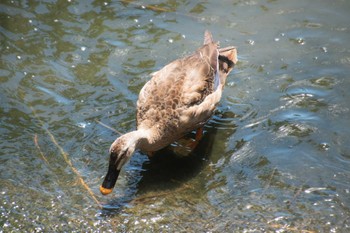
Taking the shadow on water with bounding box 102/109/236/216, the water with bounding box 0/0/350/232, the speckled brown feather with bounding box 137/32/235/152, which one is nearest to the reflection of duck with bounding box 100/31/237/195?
the speckled brown feather with bounding box 137/32/235/152

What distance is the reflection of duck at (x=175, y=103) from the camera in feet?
18.3

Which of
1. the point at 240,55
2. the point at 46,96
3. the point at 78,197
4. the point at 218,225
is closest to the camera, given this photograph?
the point at 218,225

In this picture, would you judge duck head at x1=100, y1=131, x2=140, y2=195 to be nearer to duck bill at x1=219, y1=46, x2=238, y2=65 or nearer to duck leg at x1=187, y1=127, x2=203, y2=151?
duck leg at x1=187, y1=127, x2=203, y2=151

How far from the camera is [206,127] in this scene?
6.25 meters

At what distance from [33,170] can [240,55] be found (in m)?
3.18

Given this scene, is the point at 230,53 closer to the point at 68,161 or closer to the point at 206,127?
the point at 206,127

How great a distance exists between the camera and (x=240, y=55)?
7164 millimetres

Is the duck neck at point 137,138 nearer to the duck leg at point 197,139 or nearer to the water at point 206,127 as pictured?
the water at point 206,127

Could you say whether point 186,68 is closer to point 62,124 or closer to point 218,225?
point 62,124

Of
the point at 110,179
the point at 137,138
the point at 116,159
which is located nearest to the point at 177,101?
the point at 137,138

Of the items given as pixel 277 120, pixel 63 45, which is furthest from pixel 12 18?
pixel 277 120

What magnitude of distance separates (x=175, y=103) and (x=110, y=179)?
1.19 metres

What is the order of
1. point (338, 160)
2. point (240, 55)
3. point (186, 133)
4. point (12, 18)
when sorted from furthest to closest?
point (12, 18) < point (240, 55) < point (186, 133) < point (338, 160)

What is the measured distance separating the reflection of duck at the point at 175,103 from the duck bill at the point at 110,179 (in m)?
0.06
